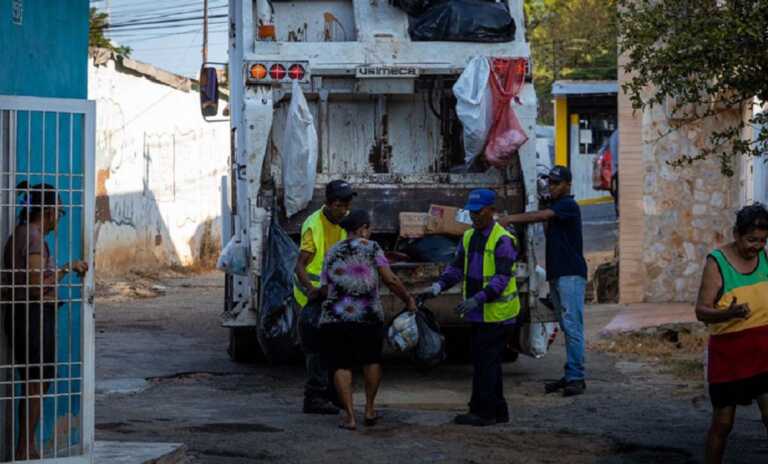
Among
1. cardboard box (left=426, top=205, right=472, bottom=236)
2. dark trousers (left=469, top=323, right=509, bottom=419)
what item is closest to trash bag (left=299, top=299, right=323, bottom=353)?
dark trousers (left=469, top=323, right=509, bottom=419)

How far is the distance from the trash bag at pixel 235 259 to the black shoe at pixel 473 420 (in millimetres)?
2860

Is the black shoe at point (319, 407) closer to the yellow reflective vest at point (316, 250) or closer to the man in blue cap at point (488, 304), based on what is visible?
the yellow reflective vest at point (316, 250)

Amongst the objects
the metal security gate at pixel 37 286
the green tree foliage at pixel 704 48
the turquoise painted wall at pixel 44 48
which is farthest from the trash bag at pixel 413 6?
the metal security gate at pixel 37 286

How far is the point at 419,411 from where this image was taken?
10227 millimetres

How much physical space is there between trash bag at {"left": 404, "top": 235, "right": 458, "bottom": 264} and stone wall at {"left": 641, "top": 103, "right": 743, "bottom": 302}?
6.19 meters

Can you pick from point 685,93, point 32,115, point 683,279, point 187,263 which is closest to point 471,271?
point 685,93

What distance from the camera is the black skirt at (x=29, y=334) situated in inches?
280

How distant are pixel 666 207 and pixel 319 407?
8.44m

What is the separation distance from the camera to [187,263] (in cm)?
2839

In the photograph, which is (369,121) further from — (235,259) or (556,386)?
(556,386)

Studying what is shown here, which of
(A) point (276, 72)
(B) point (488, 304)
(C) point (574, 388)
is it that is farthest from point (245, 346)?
(B) point (488, 304)

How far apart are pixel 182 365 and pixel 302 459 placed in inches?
192

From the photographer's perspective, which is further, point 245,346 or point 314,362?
point 245,346

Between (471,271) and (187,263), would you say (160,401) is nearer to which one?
(471,271)
